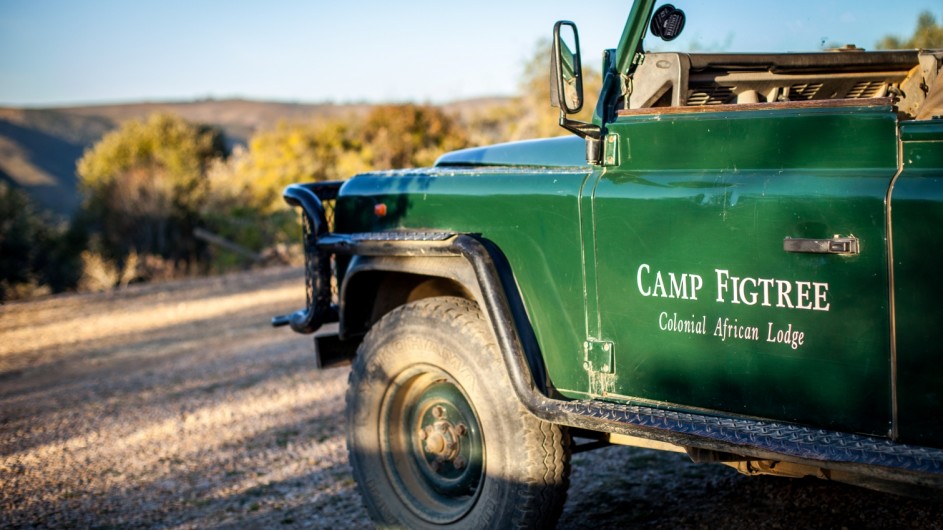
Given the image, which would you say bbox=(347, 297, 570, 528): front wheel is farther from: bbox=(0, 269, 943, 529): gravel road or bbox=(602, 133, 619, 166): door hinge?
bbox=(602, 133, 619, 166): door hinge

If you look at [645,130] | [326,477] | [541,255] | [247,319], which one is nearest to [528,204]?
[541,255]

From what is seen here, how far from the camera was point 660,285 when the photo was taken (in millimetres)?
2908

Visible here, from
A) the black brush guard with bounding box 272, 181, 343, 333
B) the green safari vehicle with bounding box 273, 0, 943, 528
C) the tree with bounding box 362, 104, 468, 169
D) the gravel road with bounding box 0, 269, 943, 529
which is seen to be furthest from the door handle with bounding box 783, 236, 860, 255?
the tree with bounding box 362, 104, 468, 169

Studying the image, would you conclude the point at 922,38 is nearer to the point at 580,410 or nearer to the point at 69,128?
the point at 580,410

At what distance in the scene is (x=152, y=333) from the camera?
11359 millimetres

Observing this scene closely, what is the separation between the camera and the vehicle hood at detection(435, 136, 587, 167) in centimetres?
356

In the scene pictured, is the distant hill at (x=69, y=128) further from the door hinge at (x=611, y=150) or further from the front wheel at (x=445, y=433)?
the door hinge at (x=611, y=150)

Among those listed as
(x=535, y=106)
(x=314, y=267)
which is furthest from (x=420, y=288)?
(x=535, y=106)

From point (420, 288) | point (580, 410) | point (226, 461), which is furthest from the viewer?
point (226, 461)

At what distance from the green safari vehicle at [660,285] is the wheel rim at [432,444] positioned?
0.03 feet

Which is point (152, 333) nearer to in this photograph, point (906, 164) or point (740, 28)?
point (740, 28)

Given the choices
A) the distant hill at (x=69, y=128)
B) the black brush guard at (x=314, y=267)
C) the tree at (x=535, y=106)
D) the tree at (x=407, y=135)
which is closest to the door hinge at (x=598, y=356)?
the black brush guard at (x=314, y=267)

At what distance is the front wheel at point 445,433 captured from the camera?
3.32 meters

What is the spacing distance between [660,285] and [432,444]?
1.32 m
